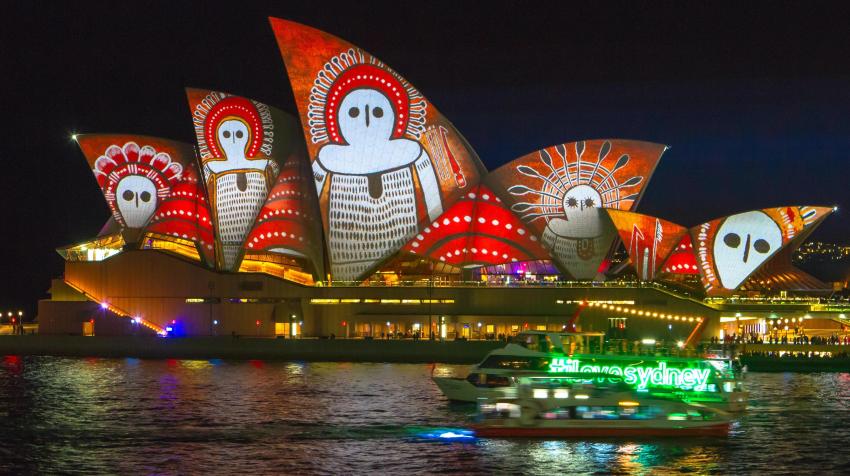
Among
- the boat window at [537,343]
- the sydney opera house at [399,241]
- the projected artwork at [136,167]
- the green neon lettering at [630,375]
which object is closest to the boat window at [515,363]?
the boat window at [537,343]

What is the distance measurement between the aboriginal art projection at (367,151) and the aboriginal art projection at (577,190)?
302cm

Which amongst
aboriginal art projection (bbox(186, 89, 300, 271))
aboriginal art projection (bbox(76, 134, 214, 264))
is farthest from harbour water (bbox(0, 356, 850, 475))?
aboriginal art projection (bbox(76, 134, 214, 264))

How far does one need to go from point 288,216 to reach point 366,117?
843cm

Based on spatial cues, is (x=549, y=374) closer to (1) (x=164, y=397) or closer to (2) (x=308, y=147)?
(1) (x=164, y=397)

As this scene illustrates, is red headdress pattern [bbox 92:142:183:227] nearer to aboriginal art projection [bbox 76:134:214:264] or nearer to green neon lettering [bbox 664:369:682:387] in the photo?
aboriginal art projection [bbox 76:134:214:264]

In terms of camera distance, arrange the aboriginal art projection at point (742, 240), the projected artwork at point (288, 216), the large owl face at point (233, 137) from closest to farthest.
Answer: the aboriginal art projection at point (742, 240)
the large owl face at point (233, 137)
the projected artwork at point (288, 216)

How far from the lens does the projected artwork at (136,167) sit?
82.4m

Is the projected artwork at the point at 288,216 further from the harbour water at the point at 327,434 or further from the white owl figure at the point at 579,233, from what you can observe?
the harbour water at the point at 327,434

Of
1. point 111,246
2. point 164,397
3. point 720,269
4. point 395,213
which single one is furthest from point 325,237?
point 164,397

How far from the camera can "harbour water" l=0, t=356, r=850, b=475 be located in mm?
34625

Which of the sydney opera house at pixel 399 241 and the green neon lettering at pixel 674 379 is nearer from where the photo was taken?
the green neon lettering at pixel 674 379

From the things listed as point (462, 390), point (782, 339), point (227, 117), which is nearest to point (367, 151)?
point (227, 117)

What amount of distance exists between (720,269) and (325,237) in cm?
2387

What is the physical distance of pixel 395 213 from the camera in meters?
76.7
